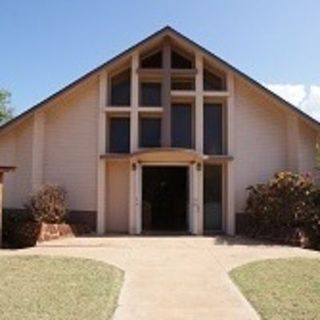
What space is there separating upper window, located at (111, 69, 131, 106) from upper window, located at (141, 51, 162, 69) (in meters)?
0.78

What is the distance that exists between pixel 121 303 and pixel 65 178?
1312cm

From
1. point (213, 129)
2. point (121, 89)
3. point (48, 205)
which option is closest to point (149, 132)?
point (121, 89)

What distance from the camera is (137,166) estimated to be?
2152 cm

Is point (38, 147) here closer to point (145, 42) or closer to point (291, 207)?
point (145, 42)

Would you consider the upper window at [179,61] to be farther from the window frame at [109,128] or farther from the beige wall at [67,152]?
the beige wall at [67,152]

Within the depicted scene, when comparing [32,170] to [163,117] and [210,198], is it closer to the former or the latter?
[163,117]

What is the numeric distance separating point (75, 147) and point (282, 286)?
42.9 feet

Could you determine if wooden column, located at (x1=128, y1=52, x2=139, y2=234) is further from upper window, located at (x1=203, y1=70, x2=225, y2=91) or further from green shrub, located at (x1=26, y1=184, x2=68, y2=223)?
upper window, located at (x1=203, y1=70, x2=225, y2=91)

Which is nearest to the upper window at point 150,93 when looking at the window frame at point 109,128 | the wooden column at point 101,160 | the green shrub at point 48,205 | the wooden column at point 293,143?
the window frame at point 109,128

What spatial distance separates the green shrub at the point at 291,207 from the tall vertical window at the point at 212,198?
2.33 metres

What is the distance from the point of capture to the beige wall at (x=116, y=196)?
72.6 feet

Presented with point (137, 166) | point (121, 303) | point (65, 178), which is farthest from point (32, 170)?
point (121, 303)

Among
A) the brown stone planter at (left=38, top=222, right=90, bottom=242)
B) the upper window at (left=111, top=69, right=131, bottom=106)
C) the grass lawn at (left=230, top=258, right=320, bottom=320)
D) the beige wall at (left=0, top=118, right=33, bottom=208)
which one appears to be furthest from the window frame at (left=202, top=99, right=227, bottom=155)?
the grass lawn at (left=230, top=258, right=320, bottom=320)

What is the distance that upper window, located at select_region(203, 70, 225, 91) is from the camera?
2269 cm
